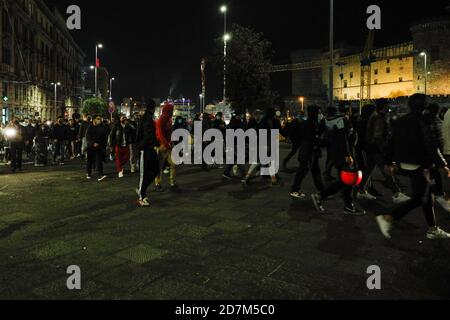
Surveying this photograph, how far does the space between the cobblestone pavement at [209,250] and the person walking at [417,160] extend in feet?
0.90

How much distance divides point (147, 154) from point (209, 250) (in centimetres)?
311

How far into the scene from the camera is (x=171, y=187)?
9.13 m

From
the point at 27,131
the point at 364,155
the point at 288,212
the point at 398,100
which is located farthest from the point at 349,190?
the point at 398,100

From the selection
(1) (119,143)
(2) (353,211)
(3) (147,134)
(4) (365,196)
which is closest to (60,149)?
(1) (119,143)

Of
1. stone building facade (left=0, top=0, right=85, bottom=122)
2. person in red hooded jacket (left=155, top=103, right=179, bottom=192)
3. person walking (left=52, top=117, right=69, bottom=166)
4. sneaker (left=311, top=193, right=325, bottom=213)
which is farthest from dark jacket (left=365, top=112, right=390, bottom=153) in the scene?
stone building facade (left=0, top=0, right=85, bottom=122)

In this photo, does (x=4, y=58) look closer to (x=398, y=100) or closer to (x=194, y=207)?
(x=194, y=207)

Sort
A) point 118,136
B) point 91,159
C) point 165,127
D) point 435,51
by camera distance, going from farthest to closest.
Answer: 1. point 435,51
2. point 118,136
3. point 91,159
4. point 165,127

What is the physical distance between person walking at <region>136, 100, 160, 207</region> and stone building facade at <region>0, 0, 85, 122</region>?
21.9 meters

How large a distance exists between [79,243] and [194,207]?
2.49 meters

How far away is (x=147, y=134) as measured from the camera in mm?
7422

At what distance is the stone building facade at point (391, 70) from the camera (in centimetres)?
6550

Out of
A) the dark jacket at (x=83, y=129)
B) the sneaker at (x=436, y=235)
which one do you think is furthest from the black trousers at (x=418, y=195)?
the dark jacket at (x=83, y=129)

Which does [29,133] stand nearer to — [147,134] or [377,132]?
[147,134]

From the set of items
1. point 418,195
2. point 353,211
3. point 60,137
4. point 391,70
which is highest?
point 391,70
